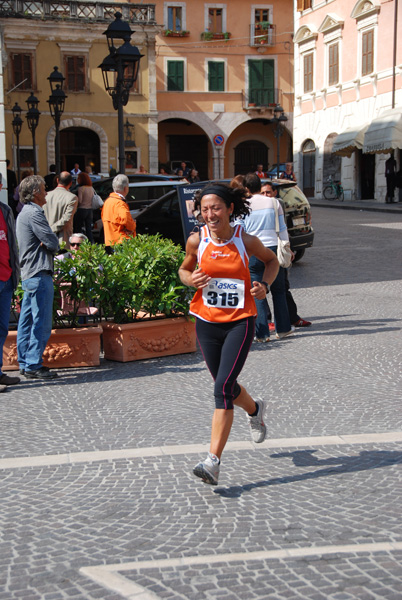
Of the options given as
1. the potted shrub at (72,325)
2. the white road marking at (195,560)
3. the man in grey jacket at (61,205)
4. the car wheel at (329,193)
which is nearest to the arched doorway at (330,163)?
the car wheel at (329,193)

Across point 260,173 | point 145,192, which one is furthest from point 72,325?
point 260,173

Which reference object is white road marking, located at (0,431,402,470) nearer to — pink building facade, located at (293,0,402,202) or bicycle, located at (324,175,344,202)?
pink building facade, located at (293,0,402,202)

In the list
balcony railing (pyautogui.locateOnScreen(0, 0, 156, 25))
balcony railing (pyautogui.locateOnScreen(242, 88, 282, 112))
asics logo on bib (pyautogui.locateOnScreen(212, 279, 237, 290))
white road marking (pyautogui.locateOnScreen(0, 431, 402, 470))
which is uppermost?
balcony railing (pyautogui.locateOnScreen(0, 0, 156, 25))

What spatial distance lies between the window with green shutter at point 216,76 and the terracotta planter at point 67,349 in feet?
139

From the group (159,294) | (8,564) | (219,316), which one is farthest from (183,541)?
(159,294)

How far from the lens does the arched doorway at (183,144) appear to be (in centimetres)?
5162

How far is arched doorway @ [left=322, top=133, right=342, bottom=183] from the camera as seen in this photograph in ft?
135

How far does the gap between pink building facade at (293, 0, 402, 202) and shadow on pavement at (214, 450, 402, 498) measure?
28689mm

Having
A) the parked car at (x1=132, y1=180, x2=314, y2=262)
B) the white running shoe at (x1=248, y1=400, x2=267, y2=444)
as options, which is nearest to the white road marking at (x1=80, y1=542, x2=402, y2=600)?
the white running shoe at (x1=248, y1=400, x2=267, y2=444)

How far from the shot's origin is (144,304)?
885 cm

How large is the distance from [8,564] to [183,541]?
2.61ft

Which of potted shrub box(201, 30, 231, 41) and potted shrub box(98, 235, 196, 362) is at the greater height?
→ potted shrub box(201, 30, 231, 41)

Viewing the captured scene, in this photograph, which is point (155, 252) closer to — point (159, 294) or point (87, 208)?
point (159, 294)

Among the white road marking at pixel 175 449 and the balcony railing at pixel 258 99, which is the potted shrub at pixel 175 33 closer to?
the balcony railing at pixel 258 99
